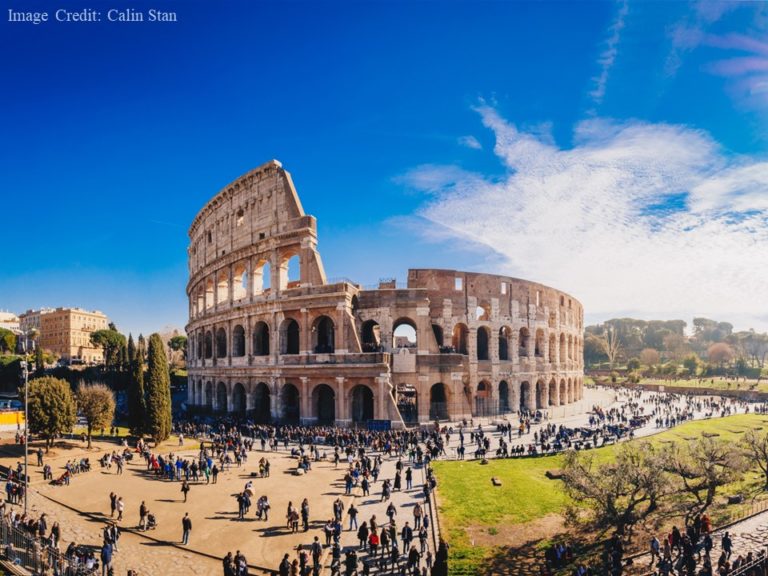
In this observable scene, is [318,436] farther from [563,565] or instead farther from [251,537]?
[563,565]

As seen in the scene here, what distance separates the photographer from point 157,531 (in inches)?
591

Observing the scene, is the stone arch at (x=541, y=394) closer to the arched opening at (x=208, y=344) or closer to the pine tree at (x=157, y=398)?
the arched opening at (x=208, y=344)

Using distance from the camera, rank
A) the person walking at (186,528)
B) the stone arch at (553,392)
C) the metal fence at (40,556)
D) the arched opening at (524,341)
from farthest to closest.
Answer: the stone arch at (553,392) < the arched opening at (524,341) < the person walking at (186,528) < the metal fence at (40,556)

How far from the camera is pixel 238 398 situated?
39625 mm

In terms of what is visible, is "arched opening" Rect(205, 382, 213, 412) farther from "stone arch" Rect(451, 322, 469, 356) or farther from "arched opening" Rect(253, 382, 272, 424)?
"stone arch" Rect(451, 322, 469, 356)

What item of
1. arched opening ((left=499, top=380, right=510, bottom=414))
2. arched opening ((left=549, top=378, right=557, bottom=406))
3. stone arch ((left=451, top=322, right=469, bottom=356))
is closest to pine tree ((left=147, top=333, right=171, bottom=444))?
stone arch ((left=451, top=322, right=469, bottom=356))

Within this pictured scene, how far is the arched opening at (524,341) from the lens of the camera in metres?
42.6

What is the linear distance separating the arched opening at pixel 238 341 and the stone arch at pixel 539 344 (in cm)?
2723

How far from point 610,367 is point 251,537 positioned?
90145 millimetres

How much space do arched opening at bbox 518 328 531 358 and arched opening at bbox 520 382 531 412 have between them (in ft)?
8.62

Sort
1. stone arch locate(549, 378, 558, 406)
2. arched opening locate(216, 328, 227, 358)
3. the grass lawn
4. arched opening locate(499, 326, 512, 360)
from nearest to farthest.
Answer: the grass lawn → arched opening locate(216, 328, 227, 358) → arched opening locate(499, 326, 512, 360) → stone arch locate(549, 378, 558, 406)

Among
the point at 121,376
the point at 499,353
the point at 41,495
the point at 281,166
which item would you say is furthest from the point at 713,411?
the point at 121,376

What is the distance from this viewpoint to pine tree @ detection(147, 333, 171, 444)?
2738cm

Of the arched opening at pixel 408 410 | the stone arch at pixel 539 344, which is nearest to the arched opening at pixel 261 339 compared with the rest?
the arched opening at pixel 408 410
